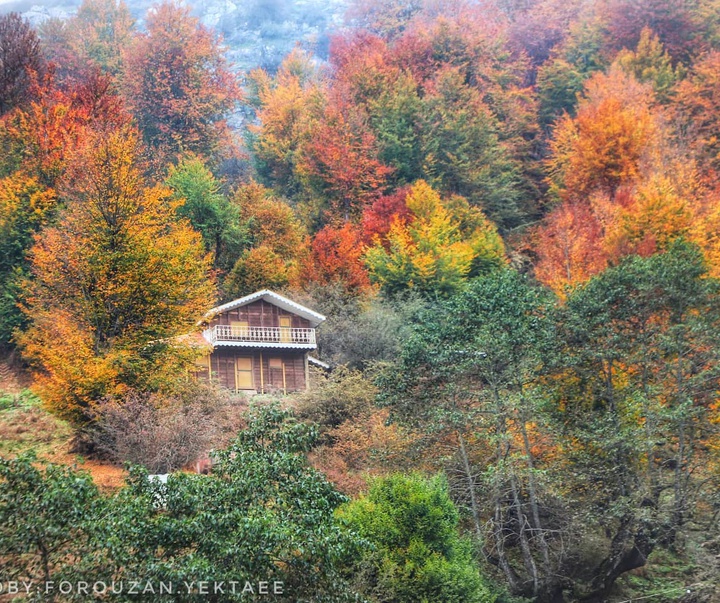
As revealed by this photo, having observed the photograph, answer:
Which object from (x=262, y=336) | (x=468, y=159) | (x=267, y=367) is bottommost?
(x=267, y=367)

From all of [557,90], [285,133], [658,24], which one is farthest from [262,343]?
[658,24]

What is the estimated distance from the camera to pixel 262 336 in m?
38.8

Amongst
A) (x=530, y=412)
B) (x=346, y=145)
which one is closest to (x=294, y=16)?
(x=346, y=145)

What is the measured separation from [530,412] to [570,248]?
815 inches

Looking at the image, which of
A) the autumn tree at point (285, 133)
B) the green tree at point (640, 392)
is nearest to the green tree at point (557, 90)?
the autumn tree at point (285, 133)

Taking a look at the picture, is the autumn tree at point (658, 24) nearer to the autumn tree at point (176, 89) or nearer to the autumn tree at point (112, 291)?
the autumn tree at point (176, 89)

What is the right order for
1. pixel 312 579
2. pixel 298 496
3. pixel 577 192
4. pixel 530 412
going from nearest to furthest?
pixel 312 579 → pixel 298 496 → pixel 530 412 → pixel 577 192

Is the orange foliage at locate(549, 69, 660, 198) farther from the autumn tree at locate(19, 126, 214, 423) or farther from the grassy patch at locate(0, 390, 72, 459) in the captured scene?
the grassy patch at locate(0, 390, 72, 459)

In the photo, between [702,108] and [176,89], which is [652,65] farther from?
[176,89]

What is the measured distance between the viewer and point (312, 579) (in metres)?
15.0

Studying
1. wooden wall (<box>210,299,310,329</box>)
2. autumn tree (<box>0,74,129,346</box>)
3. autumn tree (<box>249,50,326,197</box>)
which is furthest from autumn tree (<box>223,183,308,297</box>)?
autumn tree (<box>0,74,129,346</box>)

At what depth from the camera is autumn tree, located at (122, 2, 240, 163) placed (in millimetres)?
60000

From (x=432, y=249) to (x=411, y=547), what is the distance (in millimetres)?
25325

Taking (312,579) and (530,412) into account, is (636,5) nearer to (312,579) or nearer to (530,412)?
(530,412)
